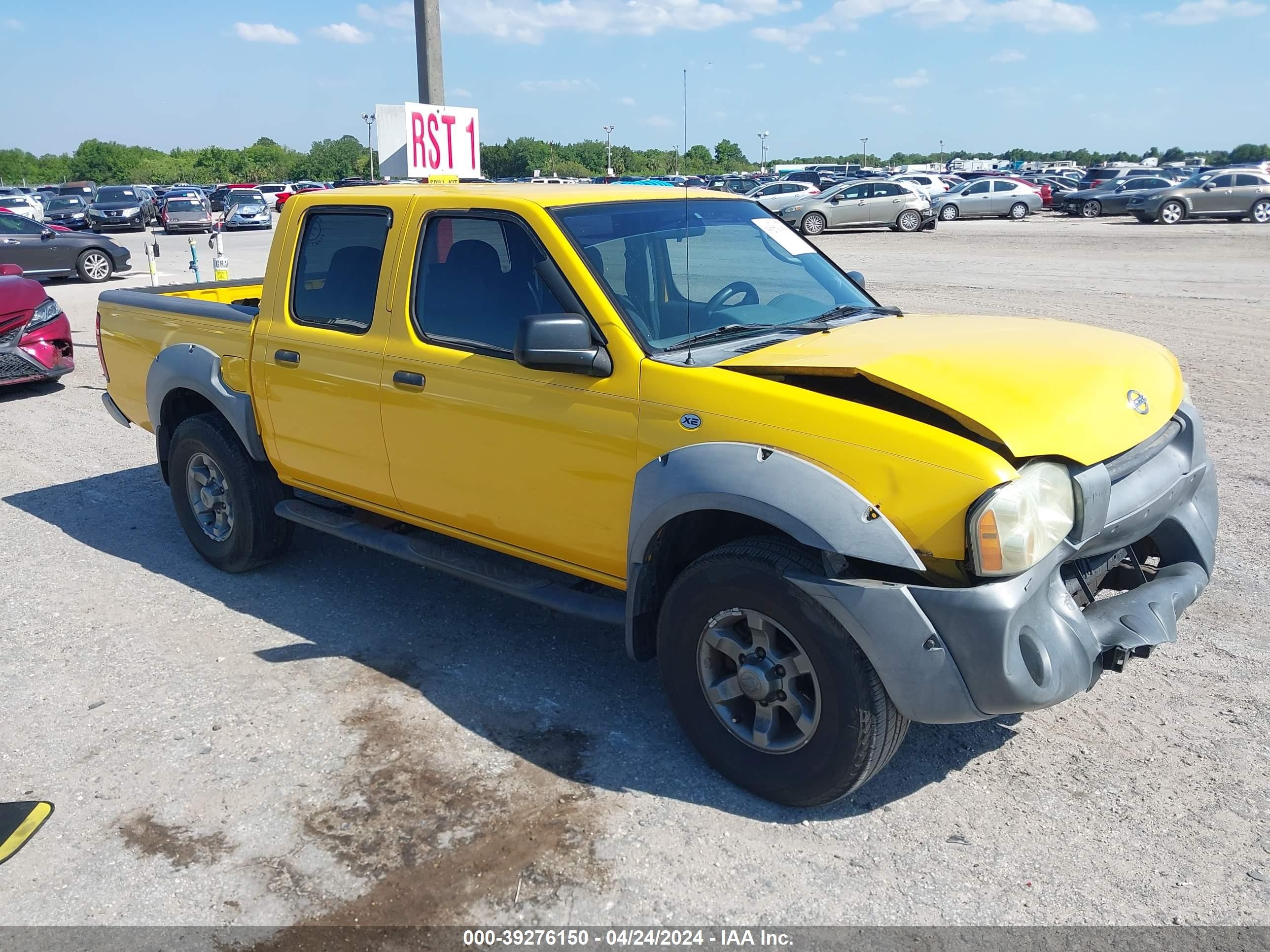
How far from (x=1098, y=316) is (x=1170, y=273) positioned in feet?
20.7

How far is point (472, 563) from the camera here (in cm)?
443

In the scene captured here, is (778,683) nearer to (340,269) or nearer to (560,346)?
(560,346)

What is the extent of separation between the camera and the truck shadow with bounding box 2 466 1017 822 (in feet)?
12.3

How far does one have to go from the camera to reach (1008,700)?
3.04 m

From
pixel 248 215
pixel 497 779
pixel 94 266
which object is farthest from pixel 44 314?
pixel 248 215

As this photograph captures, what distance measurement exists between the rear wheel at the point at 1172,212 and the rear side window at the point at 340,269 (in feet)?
105

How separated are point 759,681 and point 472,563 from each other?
1541 mm

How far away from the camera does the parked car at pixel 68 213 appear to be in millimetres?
39500

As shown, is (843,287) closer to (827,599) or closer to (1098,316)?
(827,599)

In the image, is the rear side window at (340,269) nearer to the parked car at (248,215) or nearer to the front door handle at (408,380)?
the front door handle at (408,380)

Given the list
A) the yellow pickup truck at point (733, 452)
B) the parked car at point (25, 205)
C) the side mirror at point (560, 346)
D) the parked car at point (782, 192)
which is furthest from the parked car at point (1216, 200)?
the parked car at point (25, 205)

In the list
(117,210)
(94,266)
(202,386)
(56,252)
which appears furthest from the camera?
(117,210)

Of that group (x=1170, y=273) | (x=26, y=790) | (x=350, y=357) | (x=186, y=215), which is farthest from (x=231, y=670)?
(x=186, y=215)

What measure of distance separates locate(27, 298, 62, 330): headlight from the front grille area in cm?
34
